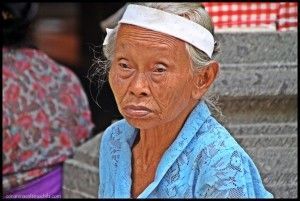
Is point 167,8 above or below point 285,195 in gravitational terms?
above

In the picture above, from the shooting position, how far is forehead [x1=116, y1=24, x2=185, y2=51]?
238cm

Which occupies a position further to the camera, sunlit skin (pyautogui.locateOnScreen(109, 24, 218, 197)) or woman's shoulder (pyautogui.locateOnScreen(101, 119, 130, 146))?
woman's shoulder (pyautogui.locateOnScreen(101, 119, 130, 146))

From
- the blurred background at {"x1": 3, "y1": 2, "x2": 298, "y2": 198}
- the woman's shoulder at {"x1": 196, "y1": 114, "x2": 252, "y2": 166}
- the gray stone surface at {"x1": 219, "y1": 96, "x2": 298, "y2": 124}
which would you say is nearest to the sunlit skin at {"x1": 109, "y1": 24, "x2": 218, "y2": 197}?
the woman's shoulder at {"x1": 196, "y1": 114, "x2": 252, "y2": 166}

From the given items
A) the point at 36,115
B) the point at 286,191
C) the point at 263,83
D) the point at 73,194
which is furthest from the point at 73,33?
the point at 286,191

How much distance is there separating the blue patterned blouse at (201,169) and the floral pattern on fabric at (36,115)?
2.01 m

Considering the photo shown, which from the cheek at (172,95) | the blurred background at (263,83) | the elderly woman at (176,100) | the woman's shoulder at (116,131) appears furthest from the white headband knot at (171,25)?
the blurred background at (263,83)

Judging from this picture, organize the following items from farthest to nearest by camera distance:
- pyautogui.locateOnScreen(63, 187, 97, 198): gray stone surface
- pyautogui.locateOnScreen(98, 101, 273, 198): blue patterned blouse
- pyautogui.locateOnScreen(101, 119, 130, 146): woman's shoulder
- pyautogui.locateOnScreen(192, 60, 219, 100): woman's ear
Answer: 1. pyautogui.locateOnScreen(63, 187, 97, 198): gray stone surface
2. pyautogui.locateOnScreen(101, 119, 130, 146): woman's shoulder
3. pyautogui.locateOnScreen(192, 60, 219, 100): woman's ear
4. pyautogui.locateOnScreen(98, 101, 273, 198): blue patterned blouse

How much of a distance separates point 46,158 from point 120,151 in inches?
81.7

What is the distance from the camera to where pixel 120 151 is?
8.72 ft

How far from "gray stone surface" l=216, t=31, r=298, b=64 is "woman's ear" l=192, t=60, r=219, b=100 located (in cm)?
144

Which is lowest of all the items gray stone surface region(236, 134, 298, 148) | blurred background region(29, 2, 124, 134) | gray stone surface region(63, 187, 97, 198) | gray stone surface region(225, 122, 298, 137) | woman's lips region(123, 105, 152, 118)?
blurred background region(29, 2, 124, 134)

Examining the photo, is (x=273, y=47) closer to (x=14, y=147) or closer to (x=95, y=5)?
(x=14, y=147)

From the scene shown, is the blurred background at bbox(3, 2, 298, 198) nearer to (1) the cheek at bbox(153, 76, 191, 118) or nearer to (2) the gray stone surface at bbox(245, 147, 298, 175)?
(2) the gray stone surface at bbox(245, 147, 298, 175)

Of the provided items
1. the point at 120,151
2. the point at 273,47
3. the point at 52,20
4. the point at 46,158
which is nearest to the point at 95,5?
the point at 52,20
